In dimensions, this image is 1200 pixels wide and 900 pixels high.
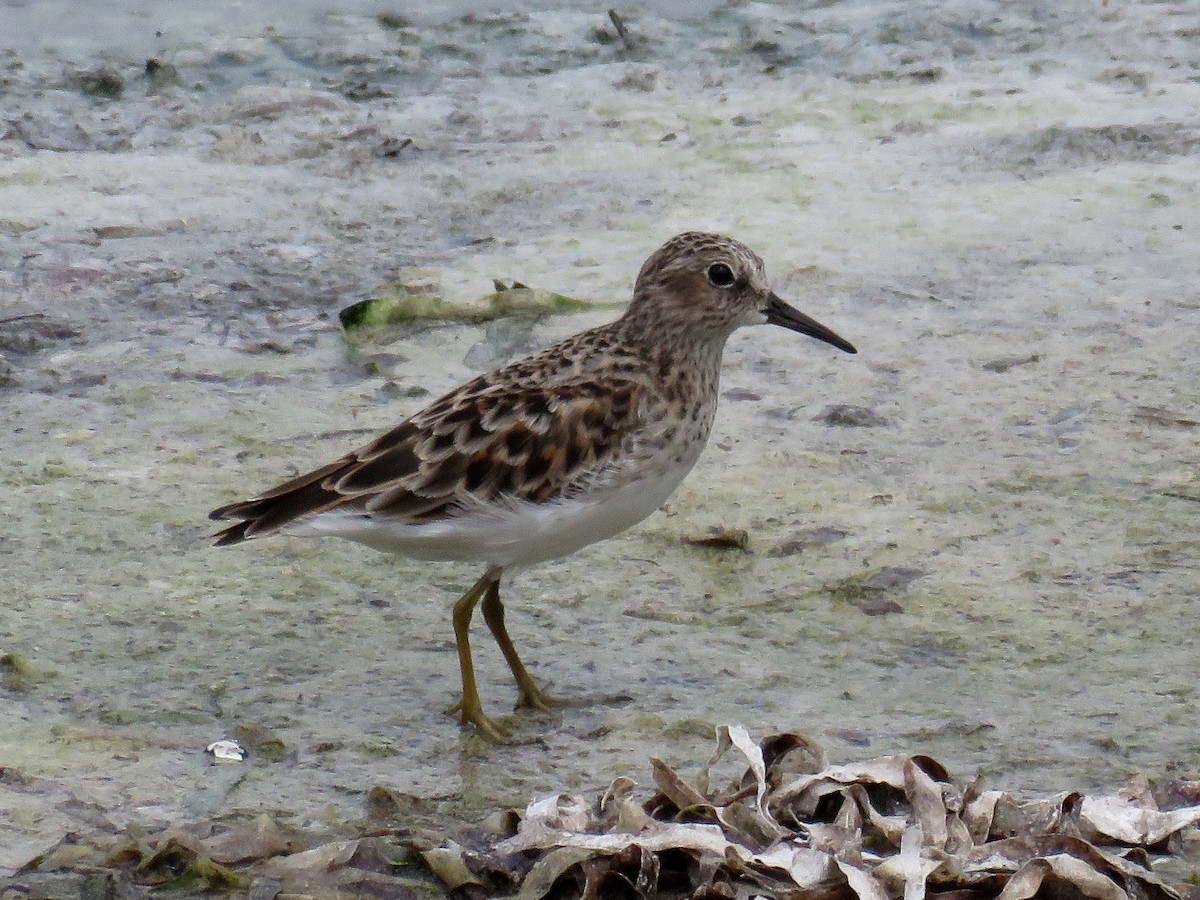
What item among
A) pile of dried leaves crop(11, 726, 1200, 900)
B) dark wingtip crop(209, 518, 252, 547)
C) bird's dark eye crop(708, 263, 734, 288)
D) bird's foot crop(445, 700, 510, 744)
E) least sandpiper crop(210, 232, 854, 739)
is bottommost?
bird's foot crop(445, 700, 510, 744)

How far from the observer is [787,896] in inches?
128

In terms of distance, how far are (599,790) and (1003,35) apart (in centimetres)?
643

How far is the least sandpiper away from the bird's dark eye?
29cm

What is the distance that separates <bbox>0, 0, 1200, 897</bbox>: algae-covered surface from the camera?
13.3 feet

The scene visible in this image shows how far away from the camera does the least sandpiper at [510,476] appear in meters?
4.12

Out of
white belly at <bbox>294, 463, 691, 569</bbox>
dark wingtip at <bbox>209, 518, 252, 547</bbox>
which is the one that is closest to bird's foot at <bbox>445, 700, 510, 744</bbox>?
white belly at <bbox>294, 463, 691, 569</bbox>

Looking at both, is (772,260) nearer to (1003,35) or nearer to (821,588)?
(821,588)

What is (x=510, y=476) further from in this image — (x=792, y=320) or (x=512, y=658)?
(x=792, y=320)

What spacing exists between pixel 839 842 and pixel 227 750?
1.30 m

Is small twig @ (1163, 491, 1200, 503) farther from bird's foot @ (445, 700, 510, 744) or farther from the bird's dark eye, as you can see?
bird's foot @ (445, 700, 510, 744)

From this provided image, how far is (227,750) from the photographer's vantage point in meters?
3.90

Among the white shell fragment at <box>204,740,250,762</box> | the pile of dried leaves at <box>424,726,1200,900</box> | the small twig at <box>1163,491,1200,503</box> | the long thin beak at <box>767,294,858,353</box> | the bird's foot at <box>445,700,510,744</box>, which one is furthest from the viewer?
the small twig at <box>1163,491,1200,503</box>

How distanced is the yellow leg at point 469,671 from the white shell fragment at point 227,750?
0.48m

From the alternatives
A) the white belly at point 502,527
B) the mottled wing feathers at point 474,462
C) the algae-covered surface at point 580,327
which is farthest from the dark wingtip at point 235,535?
the algae-covered surface at point 580,327
